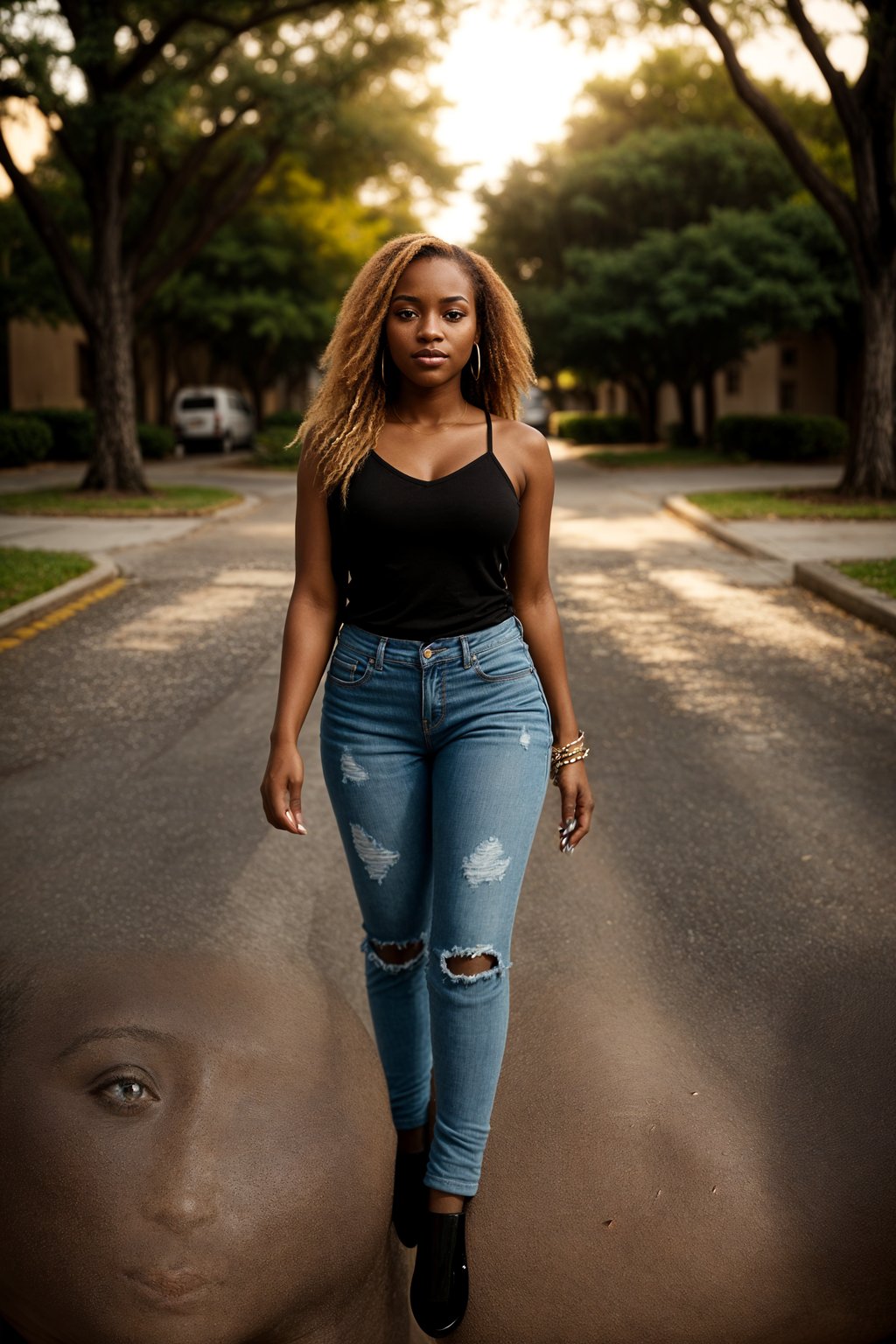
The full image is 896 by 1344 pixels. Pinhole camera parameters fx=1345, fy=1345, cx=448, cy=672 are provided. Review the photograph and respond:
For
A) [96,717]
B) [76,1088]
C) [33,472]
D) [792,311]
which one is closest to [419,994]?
[76,1088]

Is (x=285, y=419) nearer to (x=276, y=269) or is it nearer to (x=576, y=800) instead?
(x=276, y=269)

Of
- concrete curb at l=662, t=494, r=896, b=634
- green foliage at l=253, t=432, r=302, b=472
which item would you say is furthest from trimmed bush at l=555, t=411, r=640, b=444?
concrete curb at l=662, t=494, r=896, b=634

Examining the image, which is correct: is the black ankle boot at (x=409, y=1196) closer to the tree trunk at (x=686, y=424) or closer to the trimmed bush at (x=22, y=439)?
the trimmed bush at (x=22, y=439)

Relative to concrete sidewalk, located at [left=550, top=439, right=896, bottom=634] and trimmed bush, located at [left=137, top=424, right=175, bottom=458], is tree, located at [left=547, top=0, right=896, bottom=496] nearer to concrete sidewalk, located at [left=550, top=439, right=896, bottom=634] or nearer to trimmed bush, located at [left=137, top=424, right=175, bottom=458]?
concrete sidewalk, located at [left=550, top=439, right=896, bottom=634]

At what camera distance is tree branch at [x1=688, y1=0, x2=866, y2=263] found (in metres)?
17.4

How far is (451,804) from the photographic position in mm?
2553

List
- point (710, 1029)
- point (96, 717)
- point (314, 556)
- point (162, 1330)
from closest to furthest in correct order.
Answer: point (162, 1330) → point (314, 556) → point (710, 1029) → point (96, 717)

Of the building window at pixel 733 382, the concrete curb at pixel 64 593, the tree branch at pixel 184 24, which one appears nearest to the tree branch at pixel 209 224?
the tree branch at pixel 184 24

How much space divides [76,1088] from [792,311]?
30183mm

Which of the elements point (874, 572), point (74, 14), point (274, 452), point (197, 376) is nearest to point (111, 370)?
point (74, 14)

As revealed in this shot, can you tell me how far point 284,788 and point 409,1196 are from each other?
2.80 feet

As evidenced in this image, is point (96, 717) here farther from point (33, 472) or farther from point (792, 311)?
point (792, 311)

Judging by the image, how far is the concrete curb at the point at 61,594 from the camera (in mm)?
9664

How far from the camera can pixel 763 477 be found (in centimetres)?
2519
